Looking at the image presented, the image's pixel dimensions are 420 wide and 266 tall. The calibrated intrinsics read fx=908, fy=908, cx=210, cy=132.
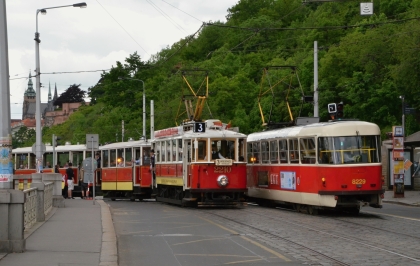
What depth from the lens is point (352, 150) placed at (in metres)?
26.4

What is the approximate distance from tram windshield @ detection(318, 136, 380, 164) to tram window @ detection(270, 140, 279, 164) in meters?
4.91

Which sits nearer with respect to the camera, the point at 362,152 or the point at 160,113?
the point at 362,152

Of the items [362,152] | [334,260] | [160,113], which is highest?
[160,113]

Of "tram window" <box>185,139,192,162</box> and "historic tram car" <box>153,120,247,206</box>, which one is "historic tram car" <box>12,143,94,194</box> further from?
"tram window" <box>185,139,192,162</box>

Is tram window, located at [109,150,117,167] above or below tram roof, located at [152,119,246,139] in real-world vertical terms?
below

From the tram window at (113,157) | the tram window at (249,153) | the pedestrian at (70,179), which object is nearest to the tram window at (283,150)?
the tram window at (249,153)

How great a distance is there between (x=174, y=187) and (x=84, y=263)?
2071cm

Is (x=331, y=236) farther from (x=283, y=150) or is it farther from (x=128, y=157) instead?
(x=128, y=157)

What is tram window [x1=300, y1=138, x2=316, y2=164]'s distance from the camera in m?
27.4

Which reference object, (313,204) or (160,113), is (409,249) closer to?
(313,204)

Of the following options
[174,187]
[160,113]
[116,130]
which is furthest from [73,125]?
[174,187]

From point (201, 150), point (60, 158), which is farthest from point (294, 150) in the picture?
point (60, 158)

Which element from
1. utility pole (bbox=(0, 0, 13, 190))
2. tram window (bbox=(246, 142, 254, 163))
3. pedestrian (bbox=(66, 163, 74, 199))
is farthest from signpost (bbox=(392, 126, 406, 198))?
utility pole (bbox=(0, 0, 13, 190))

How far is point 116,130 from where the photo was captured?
304 ft
